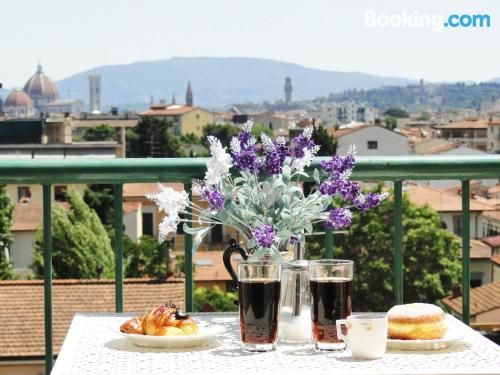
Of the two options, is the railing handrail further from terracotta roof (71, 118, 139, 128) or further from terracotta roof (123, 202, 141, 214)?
terracotta roof (71, 118, 139, 128)

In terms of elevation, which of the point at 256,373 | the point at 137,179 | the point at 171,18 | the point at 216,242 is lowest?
the point at 216,242

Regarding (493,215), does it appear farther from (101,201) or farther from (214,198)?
(214,198)

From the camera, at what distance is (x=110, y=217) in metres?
49.0

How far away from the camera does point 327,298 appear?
1.84 meters

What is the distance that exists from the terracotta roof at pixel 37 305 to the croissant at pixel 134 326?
20.3 metres

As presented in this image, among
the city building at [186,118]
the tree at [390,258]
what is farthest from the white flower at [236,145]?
the city building at [186,118]

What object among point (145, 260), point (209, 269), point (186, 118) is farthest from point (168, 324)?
point (186, 118)

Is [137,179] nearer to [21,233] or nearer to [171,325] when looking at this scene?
[171,325]

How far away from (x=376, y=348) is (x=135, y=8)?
157m

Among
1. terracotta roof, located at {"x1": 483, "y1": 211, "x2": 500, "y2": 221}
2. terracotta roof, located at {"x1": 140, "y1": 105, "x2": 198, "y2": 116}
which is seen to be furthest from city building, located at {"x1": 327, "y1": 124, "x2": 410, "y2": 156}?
terracotta roof, located at {"x1": 140, "y1": 105, "x2": 198, "y2": 116}

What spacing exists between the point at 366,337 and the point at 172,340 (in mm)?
310

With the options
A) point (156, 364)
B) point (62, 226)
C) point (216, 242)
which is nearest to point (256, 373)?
point (156, 364)

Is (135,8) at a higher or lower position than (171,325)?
higher

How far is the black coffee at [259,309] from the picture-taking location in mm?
1810
